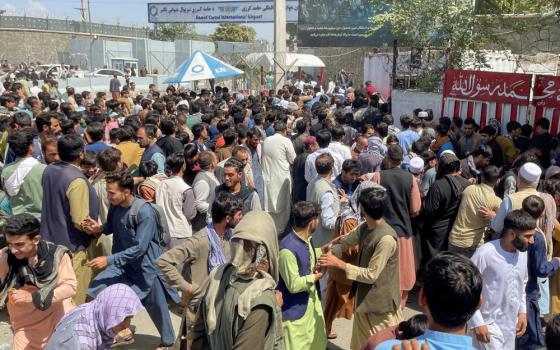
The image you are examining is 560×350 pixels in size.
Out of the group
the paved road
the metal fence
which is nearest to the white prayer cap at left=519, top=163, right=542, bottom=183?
the paved road

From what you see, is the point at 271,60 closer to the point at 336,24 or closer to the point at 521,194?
the point at 336,24

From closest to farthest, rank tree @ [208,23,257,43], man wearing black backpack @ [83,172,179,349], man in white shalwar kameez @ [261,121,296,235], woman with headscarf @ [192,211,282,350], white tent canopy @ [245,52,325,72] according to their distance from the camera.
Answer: woman with headscarf @ [192,211,282,350], man wearing black backpack @ [83,172,179,349], man in white shalwar kameez @ [261,121,296,235], white tent canopy @ [245,52,325,72], tree @ [208,23,257,43]

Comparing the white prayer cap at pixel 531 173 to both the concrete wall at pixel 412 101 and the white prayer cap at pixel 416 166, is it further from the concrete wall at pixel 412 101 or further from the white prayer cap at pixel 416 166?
the concrete wall at pixel 412 101

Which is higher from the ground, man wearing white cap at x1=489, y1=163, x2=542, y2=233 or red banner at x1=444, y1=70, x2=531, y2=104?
red banner at x1=444, y1=70, x2=531, y2=104

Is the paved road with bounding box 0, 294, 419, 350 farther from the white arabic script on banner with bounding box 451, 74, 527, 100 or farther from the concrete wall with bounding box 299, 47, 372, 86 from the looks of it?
the concrete wall with bounding box 299, 47, 372, 86

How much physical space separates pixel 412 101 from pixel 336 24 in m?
20.2

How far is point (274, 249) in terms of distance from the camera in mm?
2596

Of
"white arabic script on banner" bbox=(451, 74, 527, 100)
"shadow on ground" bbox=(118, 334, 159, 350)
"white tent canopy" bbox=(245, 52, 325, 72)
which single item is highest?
"white tent canopy" bbox=(245, 52, 325, 72)

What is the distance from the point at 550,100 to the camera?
7.80 m

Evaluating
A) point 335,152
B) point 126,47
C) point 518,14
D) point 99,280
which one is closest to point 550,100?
point 335,152

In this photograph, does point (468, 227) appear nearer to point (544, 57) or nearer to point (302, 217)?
point (302, 217)

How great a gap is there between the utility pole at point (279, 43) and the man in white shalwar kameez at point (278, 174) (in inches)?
404

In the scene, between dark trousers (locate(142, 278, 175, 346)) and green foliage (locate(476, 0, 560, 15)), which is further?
green foliage (locate(476, 0, 560, 15))

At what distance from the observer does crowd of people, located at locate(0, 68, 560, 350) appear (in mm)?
2510
